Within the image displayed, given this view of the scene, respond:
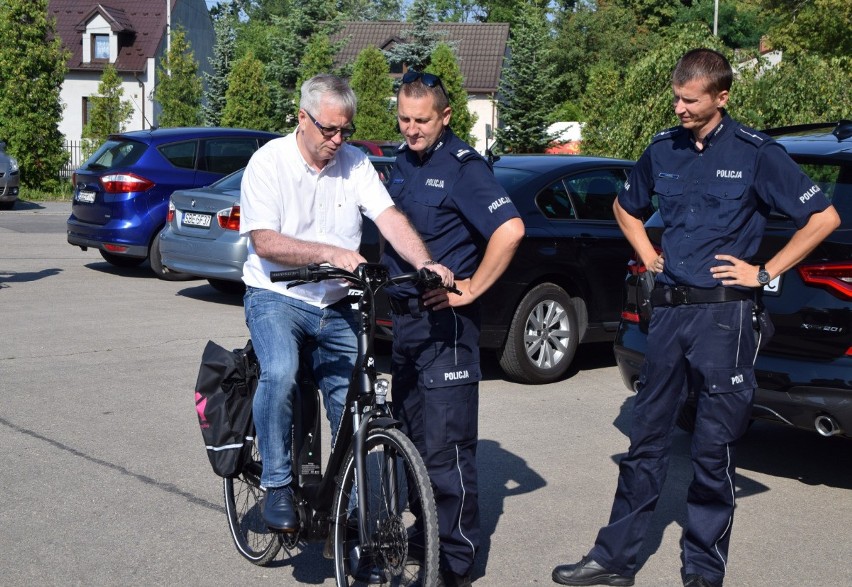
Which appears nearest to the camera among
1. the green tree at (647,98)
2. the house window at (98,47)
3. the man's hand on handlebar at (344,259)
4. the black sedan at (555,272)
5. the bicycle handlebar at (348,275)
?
the bicycle handlebar at (348,275)

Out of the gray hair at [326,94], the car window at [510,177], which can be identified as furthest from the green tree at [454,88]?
the gray hair at [326,94]

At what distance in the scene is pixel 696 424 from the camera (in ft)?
14.8

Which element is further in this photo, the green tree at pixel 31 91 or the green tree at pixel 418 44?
the green tree at pixel 418 44

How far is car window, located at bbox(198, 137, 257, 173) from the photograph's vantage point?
14.1 m

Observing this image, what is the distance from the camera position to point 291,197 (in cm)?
433

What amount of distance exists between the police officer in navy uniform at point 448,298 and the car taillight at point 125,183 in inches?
379

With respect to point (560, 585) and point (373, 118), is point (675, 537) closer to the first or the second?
point (560, 585)

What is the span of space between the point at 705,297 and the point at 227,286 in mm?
8981

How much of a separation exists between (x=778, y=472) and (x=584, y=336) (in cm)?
272

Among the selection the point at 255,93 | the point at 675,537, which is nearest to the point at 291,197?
the point at 675,537

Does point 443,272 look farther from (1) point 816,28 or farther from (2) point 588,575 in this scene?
(1) point 816,28

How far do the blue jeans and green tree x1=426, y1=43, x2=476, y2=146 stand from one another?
118 feet

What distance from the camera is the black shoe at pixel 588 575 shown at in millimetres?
4598

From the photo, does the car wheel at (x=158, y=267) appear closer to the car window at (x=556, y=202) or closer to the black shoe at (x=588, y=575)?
the car window at (x=556, y=202)
